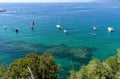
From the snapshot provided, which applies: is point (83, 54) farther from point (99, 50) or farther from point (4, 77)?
point (4, 77)

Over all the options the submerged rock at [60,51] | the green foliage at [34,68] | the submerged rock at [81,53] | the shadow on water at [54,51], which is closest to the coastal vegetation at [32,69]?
the green foliage at [34,68]

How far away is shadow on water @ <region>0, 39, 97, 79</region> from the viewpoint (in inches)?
2376

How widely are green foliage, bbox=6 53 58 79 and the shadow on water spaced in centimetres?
1291

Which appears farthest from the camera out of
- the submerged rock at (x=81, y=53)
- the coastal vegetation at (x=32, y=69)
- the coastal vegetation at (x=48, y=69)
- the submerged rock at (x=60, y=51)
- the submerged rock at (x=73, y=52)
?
the submerged rock at (x=60, y=51)

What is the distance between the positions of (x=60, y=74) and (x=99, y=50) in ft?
83.6

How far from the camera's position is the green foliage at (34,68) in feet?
122

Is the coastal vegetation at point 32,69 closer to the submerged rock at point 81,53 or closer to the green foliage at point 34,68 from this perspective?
the green foliage at point 34,68

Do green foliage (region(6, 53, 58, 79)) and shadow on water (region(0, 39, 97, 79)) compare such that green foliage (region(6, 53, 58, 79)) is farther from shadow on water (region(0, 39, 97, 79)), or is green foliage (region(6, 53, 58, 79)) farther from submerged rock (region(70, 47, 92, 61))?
submerged rock (region(70, 47, 92, 61))

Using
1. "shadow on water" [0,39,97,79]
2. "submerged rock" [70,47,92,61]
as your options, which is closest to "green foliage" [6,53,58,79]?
"shadow on water" [0,39,97,79]

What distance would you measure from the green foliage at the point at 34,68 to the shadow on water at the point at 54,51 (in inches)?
508

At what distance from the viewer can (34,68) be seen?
38844 millimetres

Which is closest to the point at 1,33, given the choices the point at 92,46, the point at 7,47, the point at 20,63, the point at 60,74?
the point at 7,47

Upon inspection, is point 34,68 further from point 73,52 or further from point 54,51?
point 54,51

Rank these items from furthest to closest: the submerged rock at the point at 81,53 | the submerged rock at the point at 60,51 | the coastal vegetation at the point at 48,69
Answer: the submerged rock at the point at 60,51
the submerged rock at the point at 81,53
the coastal vegetation at the point at 48,69
